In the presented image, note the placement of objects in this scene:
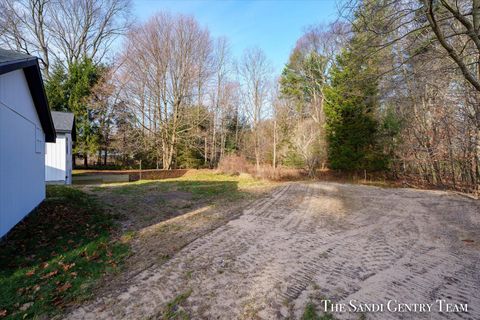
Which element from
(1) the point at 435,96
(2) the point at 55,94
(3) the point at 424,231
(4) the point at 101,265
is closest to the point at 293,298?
(4) the point at 101,265

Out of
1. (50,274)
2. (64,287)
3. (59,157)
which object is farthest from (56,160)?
(64,287)

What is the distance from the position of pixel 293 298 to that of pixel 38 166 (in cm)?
830

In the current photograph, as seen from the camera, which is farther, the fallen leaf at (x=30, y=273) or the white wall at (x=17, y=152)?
the white wall at (x=17, y=152)

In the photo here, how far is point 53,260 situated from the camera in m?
3.85

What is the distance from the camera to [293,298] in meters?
2.80

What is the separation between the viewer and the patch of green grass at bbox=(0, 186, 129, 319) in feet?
9.17

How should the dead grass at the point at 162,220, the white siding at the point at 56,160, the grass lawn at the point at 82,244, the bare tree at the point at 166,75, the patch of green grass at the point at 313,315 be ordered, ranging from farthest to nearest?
the bare tree at the point at 166,75 → the white siding at the point at 56,160 → the dead grass at the point at 162,220 → the grass lawn at the point at 82,244 → the patch of green grass at the point at 313,315

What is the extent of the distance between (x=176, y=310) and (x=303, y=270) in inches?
73.1

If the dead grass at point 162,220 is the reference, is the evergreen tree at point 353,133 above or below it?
above

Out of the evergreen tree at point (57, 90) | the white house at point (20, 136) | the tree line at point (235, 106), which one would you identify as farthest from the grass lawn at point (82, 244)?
the evergreen tree at point (57, 90)

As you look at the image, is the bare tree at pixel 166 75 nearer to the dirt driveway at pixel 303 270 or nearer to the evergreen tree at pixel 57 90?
the evergreen tree at pixel 57 90

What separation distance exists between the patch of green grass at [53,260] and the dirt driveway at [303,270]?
1.79ft

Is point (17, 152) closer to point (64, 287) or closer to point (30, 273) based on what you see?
point (30, 273)

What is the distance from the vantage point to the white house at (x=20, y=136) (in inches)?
180
